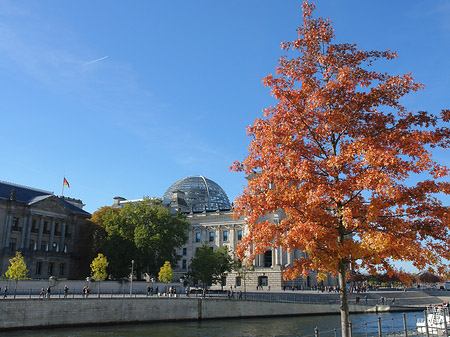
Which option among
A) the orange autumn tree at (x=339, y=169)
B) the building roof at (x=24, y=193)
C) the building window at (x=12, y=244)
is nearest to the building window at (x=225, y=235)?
the building roof at (x=24, y=193)

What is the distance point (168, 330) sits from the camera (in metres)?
42.0

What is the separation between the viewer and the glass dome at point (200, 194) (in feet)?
455

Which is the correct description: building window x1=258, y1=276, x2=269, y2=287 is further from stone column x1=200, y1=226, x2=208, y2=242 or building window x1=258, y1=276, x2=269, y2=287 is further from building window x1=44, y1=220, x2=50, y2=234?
building window x1=44, y1=220, x2=50, y2=234

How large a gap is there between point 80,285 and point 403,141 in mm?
50813

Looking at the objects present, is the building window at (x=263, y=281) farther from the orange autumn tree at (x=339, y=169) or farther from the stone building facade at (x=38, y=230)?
the orange autumn tree at (x=339, y=169)

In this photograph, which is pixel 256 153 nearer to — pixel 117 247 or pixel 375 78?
pixel 375 78

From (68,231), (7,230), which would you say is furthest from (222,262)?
(7,230)

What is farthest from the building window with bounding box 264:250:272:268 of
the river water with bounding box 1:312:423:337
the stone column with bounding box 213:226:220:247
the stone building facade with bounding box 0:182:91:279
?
the river water with bounding box 1:312:423:337

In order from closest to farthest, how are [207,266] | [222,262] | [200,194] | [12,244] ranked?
[207,266]
[222,262]
[12,244]
[200,194]

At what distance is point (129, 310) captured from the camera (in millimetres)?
46250

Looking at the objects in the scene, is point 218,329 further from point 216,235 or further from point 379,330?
point 216,235

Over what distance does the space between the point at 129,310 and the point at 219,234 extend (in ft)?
210

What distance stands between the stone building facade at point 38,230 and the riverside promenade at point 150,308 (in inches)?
1337

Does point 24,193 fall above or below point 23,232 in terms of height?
above
